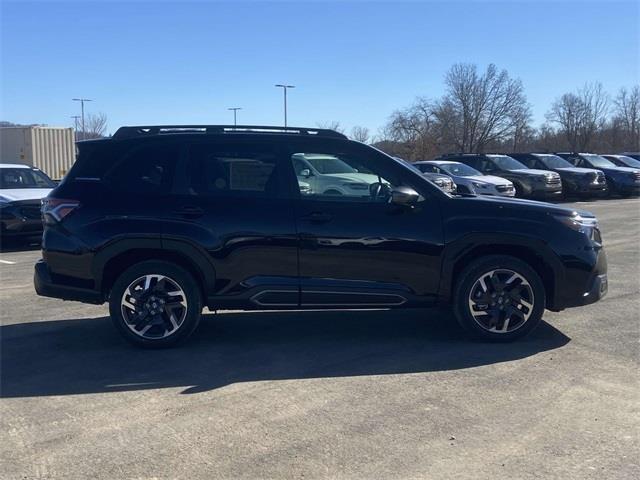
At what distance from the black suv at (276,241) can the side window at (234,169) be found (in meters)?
0.01

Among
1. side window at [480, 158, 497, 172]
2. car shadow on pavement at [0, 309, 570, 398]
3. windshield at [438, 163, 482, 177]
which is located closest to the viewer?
car shadow on pavement at [0, 309, 570, 398]

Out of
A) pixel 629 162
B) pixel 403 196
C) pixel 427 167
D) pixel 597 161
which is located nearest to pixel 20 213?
pixel 403 196

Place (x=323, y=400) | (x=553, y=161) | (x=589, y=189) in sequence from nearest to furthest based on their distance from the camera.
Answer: (x=323, y=400) → (x=589, y=189) → (x=553, y=161)

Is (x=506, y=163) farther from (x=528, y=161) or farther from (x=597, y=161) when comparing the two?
(x=597, y=161)

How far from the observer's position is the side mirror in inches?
223

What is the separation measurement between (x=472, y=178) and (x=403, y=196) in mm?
17335

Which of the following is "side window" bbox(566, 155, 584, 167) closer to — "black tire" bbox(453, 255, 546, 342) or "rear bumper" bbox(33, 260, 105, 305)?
"black tire" bbox(453, 255, 546, 342)

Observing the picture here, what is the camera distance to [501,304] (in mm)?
5875

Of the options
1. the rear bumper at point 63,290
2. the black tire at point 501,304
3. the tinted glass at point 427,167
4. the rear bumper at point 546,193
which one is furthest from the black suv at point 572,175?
the rear bumper at point 63,290

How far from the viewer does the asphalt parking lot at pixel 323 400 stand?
3695mm

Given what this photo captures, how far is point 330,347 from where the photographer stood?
587 centimetres

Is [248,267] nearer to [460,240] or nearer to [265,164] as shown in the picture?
[265,164]

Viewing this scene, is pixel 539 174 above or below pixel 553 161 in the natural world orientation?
below

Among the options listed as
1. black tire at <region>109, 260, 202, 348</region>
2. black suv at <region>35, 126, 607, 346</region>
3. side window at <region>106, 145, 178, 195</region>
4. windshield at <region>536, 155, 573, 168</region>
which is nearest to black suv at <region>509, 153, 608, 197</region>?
windshield at <region>536, 155, 573, 168</region>
